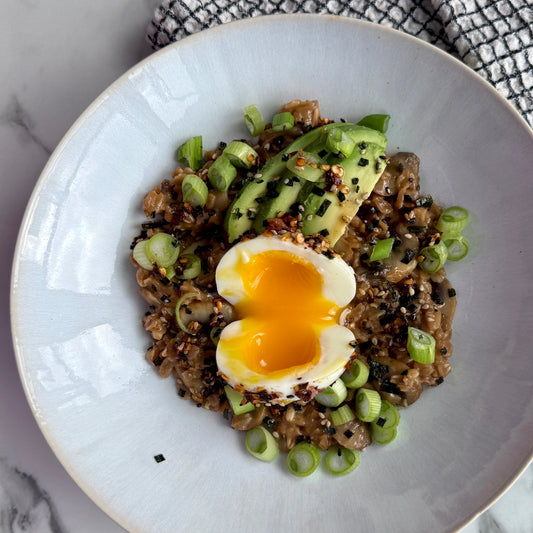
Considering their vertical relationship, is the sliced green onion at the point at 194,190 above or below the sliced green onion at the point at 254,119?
below

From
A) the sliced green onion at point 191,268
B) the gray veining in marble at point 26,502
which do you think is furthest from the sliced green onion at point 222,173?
the gray veining in marble at point 26,502

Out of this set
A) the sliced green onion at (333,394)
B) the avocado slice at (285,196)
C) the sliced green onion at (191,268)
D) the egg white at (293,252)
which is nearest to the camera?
the egg white at (293,252)

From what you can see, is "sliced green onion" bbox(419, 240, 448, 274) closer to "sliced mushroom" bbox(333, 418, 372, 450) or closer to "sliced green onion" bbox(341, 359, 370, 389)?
"sliced green onion" bbox(341, 359, 370, 389)

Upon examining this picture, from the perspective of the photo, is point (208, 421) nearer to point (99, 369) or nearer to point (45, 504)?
point (99, 369)

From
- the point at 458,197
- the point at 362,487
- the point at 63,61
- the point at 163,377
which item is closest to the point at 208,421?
the point at 163,377

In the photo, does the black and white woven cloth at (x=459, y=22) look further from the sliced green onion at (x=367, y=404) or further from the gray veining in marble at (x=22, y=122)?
the sliced green onion at (x=367, y=404)

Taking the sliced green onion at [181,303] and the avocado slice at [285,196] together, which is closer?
the avocado slice at [285,196]

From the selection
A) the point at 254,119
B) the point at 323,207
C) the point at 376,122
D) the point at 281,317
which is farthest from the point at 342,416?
the point at 254,119
